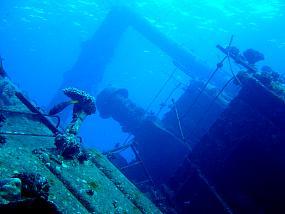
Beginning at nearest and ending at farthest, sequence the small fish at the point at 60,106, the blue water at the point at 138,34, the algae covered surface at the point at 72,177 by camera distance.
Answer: the algae covered surface at the point at 72,177
the small fish at the point at 60,106
the blue water at the point at 138,34

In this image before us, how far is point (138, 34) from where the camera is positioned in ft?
213

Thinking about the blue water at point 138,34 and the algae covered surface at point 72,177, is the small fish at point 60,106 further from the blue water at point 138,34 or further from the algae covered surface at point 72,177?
the blue water at point 138,34

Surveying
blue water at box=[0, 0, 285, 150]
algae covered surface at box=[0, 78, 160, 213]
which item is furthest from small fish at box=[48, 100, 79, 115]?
blue water at box=[0, 0, 285, 150]

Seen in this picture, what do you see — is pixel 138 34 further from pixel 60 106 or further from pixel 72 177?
pixel 72 177

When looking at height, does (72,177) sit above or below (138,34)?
above

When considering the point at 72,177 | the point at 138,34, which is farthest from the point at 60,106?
the point at 138,34

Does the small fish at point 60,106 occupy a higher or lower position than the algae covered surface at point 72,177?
higher

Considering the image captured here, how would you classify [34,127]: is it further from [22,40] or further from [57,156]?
[22,40]

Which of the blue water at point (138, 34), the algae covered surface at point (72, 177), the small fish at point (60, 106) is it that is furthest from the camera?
the blue water at point (138, 34)

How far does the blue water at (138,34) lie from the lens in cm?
3762

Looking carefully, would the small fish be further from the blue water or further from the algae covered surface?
the blue water

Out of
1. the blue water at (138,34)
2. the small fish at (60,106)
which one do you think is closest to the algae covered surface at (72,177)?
the small fish at (60,106)

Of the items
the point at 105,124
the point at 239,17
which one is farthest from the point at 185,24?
the point at 105,124

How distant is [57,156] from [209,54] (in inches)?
2585
